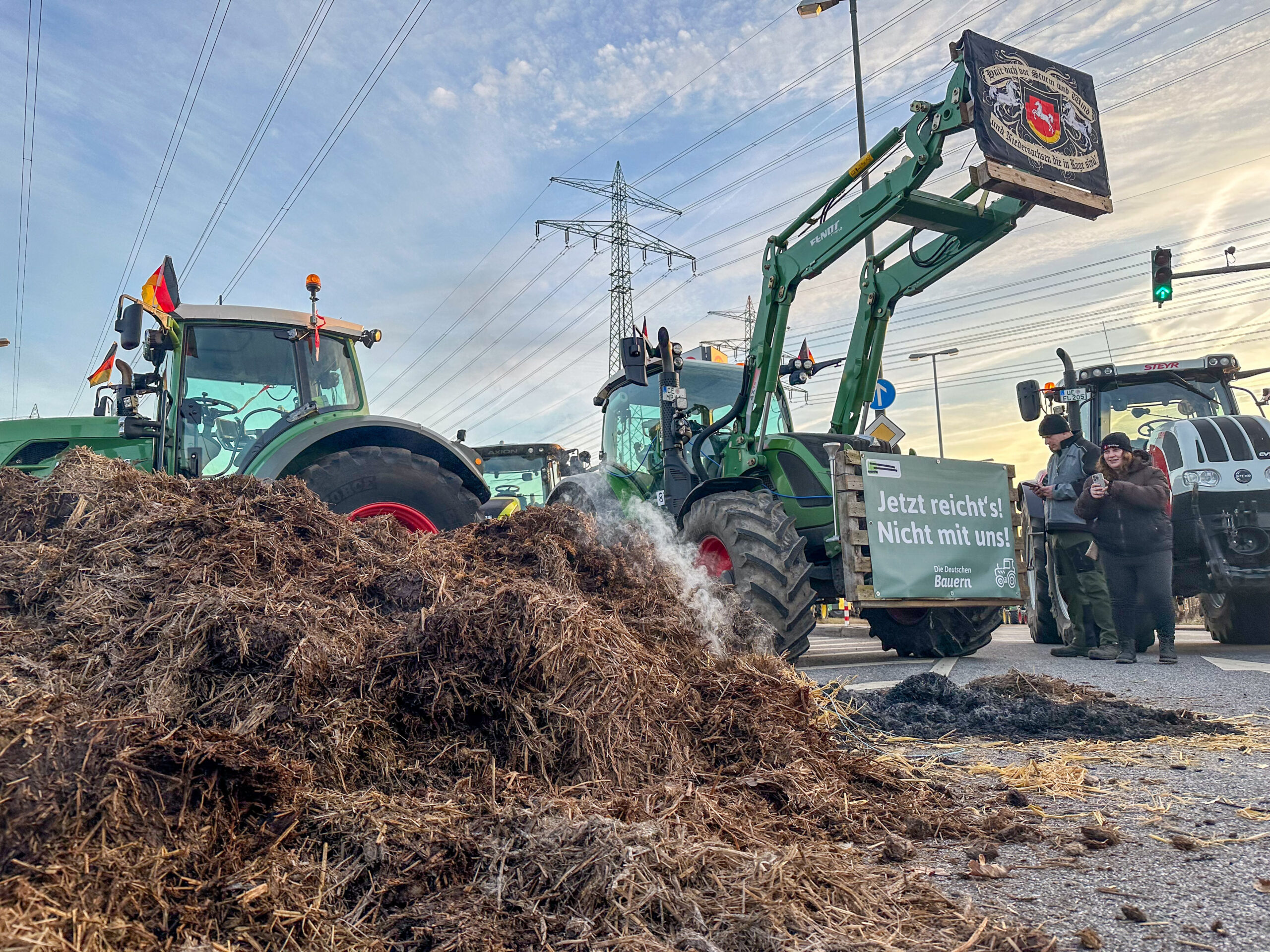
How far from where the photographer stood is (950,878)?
2352mm

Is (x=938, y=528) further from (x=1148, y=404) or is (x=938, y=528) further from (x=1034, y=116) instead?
(x=1148, y=404)

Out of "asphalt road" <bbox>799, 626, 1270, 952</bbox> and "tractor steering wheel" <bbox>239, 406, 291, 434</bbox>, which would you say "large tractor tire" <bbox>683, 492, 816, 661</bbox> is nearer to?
"asphalt road" <bbox>799, 626, 1270, 952</bbox>

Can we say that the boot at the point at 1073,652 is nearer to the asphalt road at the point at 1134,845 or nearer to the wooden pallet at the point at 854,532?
the wooden pallet at the point at 854,532

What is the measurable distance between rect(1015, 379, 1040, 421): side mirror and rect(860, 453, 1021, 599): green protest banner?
2.18m

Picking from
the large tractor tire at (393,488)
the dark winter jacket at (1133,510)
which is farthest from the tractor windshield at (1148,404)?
the large tractor tire at (393,488)

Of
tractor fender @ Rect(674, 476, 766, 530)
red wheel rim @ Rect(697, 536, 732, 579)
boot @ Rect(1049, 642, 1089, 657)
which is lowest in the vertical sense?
boot @ Rect(1049, 642, 1089, 657)

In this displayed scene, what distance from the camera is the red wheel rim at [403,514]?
5.10 m

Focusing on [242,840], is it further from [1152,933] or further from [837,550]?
[837,550]

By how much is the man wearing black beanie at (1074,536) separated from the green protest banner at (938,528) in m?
0.72

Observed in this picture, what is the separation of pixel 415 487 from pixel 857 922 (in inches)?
152

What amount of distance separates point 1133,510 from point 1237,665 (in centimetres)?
147

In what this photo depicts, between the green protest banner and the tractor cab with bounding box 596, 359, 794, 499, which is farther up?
the tractor cab with bounding box 596, 359, 794, 499

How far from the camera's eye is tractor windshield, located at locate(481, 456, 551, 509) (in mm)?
17984

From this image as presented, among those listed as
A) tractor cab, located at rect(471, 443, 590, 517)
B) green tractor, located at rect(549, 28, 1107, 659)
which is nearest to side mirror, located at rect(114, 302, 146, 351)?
green tractor, located at rect(549, 28, 1107, 659)
